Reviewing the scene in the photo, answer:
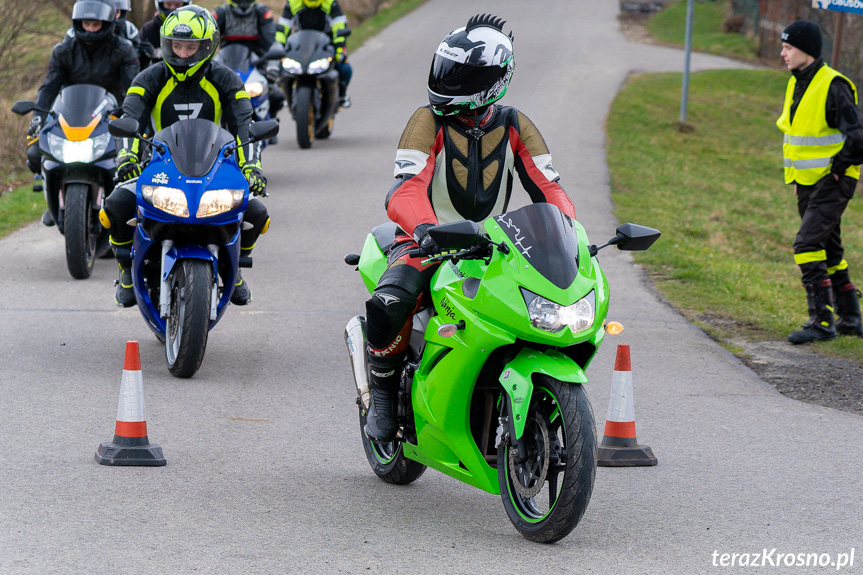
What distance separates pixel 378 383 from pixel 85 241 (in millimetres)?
5591

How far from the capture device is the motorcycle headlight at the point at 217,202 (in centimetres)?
736

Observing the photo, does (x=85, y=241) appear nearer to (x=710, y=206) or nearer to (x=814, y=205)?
(x=814, y=205)

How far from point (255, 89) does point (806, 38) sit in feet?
23.6

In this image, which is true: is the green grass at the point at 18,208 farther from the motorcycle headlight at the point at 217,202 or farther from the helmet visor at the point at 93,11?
the motorcycle headlight at the point at 217,202

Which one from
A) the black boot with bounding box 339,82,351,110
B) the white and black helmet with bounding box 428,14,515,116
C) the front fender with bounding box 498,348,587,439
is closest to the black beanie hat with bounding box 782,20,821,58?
the white and black helmet with bounding box 428,14,515,116

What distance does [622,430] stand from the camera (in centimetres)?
609

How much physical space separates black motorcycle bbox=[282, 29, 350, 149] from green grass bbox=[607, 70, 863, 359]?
165 inches

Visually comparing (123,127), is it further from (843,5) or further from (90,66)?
(843,5)

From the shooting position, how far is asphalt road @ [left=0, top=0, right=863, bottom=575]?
4.69 m

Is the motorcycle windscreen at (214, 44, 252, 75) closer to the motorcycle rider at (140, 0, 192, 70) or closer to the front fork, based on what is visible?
the motorcycle rider at (140, 0, 192, 70)

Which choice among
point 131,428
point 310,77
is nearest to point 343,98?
point 310,77

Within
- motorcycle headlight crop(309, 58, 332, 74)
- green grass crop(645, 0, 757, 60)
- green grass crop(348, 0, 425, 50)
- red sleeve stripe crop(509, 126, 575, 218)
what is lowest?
green grass crop(645, 0, 757, 60)

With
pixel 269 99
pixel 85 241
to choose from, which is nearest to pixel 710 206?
pixel 269 99

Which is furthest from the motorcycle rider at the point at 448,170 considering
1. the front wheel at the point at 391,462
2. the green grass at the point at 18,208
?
the green grass at the point at 18,208
